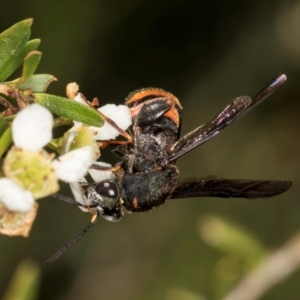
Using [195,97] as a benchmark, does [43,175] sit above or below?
below

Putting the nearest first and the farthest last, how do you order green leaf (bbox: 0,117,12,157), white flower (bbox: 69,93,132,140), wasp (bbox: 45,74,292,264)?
green leaf (bbox: 0,117,12,157) → white flower (bbox: 69,93,132,140) → wasp (bbox: 45,74,292,264)

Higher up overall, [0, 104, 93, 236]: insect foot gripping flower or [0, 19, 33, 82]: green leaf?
[0, 19, 33, 82]: green leaf

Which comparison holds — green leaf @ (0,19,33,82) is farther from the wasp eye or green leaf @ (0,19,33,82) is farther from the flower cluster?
the wasp eye

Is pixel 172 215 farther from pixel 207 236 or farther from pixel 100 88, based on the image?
pixel 207 236

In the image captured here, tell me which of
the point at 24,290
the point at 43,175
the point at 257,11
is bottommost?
the point at 24,290

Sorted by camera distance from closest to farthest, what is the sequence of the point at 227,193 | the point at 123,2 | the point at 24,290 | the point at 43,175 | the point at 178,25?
the point at 43,175 < the point at 227,193 < the point at 24,290 < the point at 123,2 < the point at 178,25

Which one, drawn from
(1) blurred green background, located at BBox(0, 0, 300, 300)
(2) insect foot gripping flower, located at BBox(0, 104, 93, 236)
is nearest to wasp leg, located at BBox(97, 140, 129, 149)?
(2) insect foot gripping flower, located at BBox(0, 104, 93, 236)

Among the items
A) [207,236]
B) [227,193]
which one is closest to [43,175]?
[227,193]
